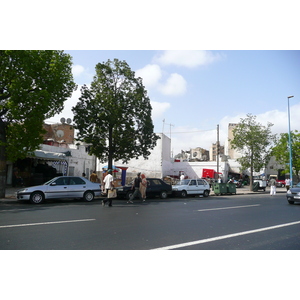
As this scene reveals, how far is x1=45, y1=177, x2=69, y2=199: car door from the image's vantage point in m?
16.5

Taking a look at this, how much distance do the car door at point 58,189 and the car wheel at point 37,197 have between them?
0.85 ft

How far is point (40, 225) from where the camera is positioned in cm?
882

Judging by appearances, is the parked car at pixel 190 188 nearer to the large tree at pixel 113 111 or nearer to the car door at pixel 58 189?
the large tree at pixel 113 111

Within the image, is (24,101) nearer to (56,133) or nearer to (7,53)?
(7,53)

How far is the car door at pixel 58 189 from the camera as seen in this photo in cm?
1652

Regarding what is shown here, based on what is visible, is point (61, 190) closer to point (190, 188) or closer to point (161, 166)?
point (190, 188)

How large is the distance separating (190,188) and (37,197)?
1245cm

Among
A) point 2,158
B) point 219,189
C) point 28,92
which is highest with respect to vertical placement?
point 28,92

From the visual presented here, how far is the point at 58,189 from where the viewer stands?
55.1 ft

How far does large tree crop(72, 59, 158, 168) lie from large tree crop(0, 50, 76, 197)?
3.08 meters

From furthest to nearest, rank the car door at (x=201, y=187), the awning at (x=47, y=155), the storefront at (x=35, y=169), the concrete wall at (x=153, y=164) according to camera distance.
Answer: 1. the concrete wall at (x=153, y=164)
2. the storefront at (x=35, y=169)
3. the awning at (x=47, y=155)
4. the car door at (x=201, y=187)

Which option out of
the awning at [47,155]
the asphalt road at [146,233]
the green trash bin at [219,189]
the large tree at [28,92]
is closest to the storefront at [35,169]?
the awning at [47,155]

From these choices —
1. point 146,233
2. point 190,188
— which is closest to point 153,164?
point 190,188

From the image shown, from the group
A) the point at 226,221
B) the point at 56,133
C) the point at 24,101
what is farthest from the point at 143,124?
the point at 56,133
